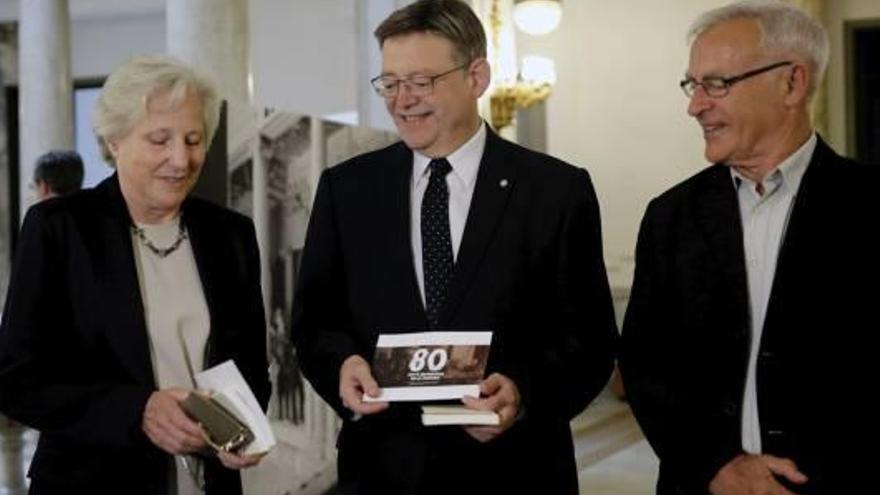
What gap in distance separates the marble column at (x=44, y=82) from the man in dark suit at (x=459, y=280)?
7602 mm

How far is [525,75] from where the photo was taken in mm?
9844

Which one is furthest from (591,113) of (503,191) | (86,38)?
(503,191)

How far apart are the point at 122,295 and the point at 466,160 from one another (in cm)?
84

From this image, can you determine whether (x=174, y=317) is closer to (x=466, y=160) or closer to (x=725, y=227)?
(x=466, y=160)

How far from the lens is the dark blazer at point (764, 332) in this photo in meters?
2.44

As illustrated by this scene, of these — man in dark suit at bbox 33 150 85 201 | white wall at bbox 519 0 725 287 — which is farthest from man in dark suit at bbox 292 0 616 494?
white wall at bbox 519 0 725 287

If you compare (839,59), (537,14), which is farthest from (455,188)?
(839,59)

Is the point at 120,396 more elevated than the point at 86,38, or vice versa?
the point at 86,38

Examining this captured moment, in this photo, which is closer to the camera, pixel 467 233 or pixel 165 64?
pixel 165 64

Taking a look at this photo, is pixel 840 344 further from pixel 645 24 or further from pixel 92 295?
pixel 645 24

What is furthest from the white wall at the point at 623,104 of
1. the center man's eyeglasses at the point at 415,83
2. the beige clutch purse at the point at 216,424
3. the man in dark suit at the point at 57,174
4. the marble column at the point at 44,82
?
the beige clutch purse at the point at 216,424

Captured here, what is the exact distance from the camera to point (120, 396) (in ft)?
7.60

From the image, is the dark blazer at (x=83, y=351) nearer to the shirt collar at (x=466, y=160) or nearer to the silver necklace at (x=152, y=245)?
the silver necklace at (x=152, y=245)

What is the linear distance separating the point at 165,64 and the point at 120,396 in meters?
0.70
